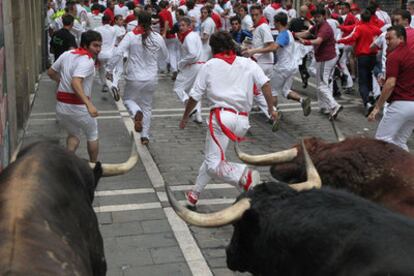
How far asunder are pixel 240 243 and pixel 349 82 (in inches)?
492

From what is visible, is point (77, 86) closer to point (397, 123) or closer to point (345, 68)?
point (397, 123)

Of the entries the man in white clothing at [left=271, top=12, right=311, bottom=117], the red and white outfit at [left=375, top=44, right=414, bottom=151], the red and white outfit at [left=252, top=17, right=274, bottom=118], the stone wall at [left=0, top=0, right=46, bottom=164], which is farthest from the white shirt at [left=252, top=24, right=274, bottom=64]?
the stone wall at [left=0, top=0, right=46, bottom=164]

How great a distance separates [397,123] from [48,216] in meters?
6.04

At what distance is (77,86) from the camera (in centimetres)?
780

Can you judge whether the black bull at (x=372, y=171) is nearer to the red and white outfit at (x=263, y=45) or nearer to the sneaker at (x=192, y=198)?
the sneaker at (x=192, y=198)

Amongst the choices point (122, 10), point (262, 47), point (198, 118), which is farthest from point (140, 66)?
point (122, 10)

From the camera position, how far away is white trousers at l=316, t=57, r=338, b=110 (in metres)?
12.7

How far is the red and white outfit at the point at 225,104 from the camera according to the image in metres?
7.09

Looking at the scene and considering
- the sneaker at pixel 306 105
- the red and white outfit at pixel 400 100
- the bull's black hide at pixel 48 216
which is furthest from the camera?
the sneaker at pixel 306 105

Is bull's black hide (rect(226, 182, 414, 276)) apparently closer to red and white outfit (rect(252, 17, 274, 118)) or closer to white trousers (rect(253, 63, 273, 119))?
red and white outfit (rect(252, 17, 274, 118))

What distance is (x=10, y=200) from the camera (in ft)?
10.4

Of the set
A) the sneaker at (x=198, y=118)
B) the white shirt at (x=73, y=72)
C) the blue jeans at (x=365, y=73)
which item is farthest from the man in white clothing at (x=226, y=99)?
the blue jeans at (x=365, y=73)

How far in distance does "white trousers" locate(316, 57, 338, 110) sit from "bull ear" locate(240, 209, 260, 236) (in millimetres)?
9397

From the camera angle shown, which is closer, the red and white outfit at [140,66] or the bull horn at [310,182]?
the bull horn at [310,182]
